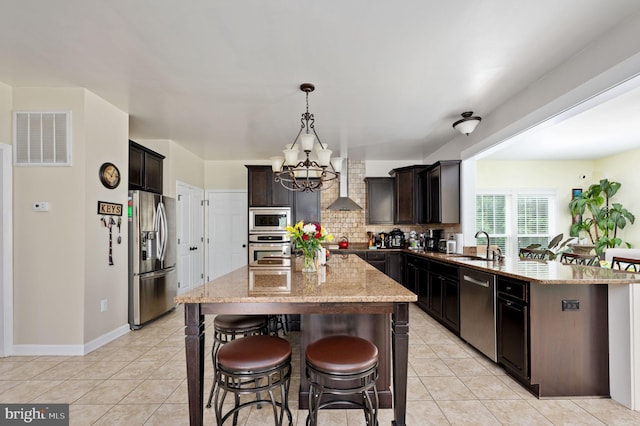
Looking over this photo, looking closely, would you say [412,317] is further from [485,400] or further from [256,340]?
[256,340]

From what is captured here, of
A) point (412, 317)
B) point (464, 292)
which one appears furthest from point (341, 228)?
point (464, 292)

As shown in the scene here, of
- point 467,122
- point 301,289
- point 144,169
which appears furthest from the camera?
point 144,169

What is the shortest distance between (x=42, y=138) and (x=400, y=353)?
3841 mm

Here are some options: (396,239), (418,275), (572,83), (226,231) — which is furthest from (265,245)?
(572,83)

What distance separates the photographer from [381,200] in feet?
20.6

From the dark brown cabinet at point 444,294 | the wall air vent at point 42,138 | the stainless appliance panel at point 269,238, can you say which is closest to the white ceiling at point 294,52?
the wall air vent at point 42,138

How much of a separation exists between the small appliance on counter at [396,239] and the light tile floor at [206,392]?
2.94 meters

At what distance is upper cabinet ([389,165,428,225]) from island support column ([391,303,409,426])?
422cm

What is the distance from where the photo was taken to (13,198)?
3.19m

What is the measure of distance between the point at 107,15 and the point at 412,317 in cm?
461

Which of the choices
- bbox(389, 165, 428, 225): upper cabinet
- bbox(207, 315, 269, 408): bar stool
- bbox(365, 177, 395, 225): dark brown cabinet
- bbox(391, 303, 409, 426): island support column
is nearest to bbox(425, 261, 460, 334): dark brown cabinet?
bbox(389, 165, 428, 225): upper cabinet

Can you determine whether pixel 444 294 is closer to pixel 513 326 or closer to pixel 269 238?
pixel 513 326

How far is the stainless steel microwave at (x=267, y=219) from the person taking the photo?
5746mm

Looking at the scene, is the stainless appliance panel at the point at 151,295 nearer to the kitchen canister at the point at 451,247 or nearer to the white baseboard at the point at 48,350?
the white baseboard at the point at 48,350
